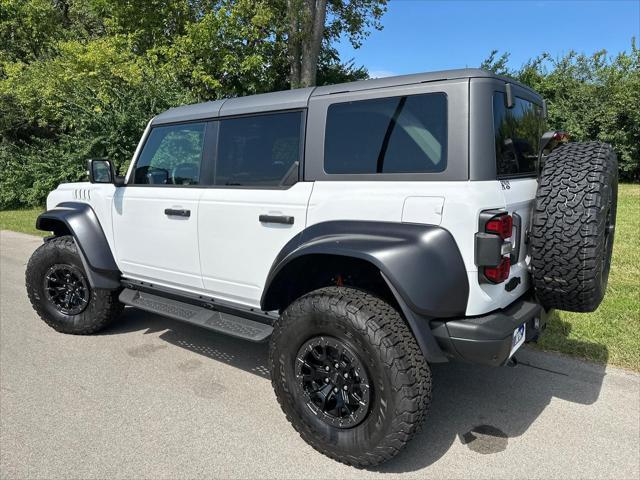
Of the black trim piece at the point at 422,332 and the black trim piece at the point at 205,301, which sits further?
the black trim piece at the point at 205,301

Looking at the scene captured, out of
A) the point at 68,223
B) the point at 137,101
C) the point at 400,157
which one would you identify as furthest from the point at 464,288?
the point at 137,101

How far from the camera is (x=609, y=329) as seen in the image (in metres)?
4.11

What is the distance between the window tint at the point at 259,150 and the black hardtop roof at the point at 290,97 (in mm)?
67

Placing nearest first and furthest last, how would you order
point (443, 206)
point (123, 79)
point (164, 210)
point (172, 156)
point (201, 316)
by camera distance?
1. point (443, 206)
2. point (201, 316)
3. point (164, 210)
4. point (172, 156)
5. point (123, 79)

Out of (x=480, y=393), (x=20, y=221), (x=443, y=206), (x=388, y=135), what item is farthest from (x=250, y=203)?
(x=20, y=221)

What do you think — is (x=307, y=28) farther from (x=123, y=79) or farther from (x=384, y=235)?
(x=384, y=235)

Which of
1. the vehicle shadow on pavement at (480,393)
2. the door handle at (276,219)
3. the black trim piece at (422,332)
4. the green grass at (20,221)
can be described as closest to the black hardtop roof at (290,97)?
the door handle at (276,219)

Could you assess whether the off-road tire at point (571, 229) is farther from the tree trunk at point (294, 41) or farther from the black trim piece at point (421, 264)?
the tree trunk at point (294, 41)

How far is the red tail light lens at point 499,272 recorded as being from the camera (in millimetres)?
2307

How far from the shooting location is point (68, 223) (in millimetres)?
4059

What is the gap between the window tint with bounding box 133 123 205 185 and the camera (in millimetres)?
3523

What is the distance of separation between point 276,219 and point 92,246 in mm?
1995

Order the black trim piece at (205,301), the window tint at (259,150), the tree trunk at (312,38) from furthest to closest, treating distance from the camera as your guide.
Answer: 1. the tree trunk at (312,38)
2. the black trim piece at (205,301)
3. the window tint at (259,150)

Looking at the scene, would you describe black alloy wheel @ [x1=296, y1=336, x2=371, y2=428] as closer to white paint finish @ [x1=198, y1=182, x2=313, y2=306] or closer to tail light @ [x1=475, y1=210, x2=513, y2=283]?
white paint finish @ [x1=198, y1=182, x2=313, y2=306]
